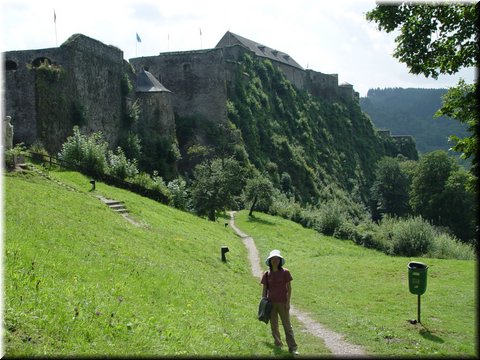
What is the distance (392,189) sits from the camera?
72625 millimetres

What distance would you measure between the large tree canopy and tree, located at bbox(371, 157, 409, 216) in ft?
211

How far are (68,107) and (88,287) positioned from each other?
26.3 meters

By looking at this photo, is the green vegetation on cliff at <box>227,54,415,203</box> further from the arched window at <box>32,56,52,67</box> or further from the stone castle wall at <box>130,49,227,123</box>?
the arched window at <box>32,56,52,67</box>

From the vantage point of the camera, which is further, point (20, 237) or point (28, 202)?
point (28, 202)

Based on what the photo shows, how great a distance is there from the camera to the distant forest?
151 metres

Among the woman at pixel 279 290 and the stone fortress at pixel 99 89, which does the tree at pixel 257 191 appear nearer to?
the stone fortress at pixel 99 89

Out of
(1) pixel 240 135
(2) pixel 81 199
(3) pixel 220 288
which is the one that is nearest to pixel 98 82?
(2) pixel 81 199

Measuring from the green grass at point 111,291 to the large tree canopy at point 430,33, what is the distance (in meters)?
6.65

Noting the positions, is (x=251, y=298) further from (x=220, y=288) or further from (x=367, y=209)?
(x=367, y=209)

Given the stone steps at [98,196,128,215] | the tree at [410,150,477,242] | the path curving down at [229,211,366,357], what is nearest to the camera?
the path curving down at [229,211,366,357]

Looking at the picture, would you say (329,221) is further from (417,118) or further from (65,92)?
(417,118)

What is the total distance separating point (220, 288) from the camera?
1478 centimetres

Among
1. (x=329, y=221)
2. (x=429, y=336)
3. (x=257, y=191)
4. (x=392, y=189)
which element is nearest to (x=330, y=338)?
(x=429, y=336)

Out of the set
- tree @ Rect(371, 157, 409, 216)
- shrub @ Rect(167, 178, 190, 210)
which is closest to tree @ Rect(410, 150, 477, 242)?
tree @ Rect(371, 157, 409, 216)
